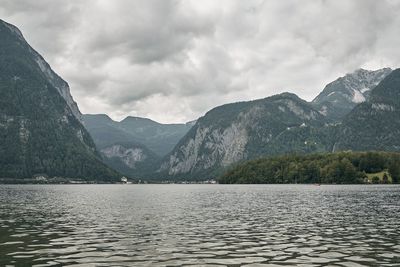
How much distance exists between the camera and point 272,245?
1646 inches

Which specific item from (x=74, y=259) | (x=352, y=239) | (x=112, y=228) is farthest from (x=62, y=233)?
(x=352, y=239)

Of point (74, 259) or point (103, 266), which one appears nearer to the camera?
point (103, 266)

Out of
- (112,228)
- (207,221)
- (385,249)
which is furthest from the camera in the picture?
(207,221)

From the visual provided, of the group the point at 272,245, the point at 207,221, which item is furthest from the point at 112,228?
the point at 272,245

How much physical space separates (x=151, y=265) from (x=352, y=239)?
24461 mm

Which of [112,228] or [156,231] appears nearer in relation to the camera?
[156,231]

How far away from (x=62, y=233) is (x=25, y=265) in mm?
20518

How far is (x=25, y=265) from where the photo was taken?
3195cm

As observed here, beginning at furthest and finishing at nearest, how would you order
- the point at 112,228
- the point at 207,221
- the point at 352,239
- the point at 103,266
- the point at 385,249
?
1. the point at 207,221
2. the point at 112,228
3. the point at 352,239
4. the point at 385,249
5. the point at 103,266

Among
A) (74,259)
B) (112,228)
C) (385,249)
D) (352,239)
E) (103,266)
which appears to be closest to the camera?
(103,266)

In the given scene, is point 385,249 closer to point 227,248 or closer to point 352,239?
point 352,239

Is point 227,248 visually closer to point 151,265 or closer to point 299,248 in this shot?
point 299,248

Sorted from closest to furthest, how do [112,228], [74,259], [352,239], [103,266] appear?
[103,266]
[74,259]
[352,239]
[112,228]

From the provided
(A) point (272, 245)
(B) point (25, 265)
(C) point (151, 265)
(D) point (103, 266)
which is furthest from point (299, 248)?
(B) point (25, 265)
